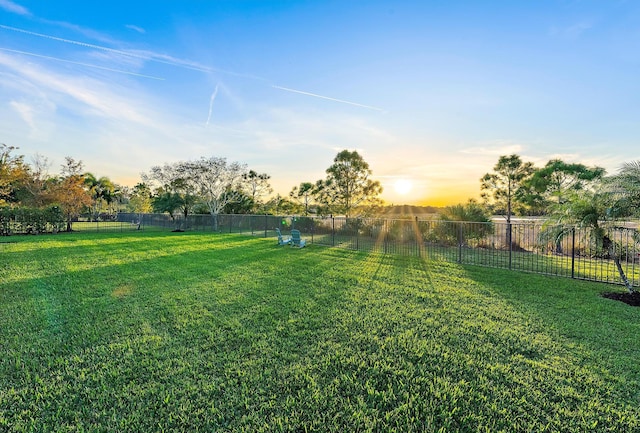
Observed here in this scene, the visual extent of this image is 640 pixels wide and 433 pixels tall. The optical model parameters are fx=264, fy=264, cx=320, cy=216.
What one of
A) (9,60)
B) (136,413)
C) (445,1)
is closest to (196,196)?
(9,60)

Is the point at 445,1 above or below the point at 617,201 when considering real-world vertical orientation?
above

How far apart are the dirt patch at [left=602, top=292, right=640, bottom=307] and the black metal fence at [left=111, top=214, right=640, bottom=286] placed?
0.46 metres

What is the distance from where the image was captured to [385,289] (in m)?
5.46

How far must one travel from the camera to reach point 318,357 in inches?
112

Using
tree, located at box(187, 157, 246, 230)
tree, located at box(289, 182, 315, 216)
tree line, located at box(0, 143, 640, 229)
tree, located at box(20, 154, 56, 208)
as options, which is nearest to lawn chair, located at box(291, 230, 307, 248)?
tree line, located at box(0, 143, 640, 229)

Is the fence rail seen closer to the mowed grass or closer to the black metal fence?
the black metal fence

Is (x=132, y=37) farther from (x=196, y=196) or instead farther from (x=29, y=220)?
(x=196, y=196)

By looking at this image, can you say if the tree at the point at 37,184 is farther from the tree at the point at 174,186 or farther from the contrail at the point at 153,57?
the contrail at the point at 153,57

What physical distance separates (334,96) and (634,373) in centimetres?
1300

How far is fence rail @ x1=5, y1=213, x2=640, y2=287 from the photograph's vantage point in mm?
5637

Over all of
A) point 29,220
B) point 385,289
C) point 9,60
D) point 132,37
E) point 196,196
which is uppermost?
point 132,37

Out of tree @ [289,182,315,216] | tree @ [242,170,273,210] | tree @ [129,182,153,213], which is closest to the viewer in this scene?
tree @ [289,182,315,216]

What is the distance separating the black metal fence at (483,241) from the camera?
18.4ft

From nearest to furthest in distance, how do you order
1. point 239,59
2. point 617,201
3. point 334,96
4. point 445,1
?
point 617,201 < point 445,1 < point 239,59 < point 334,96
